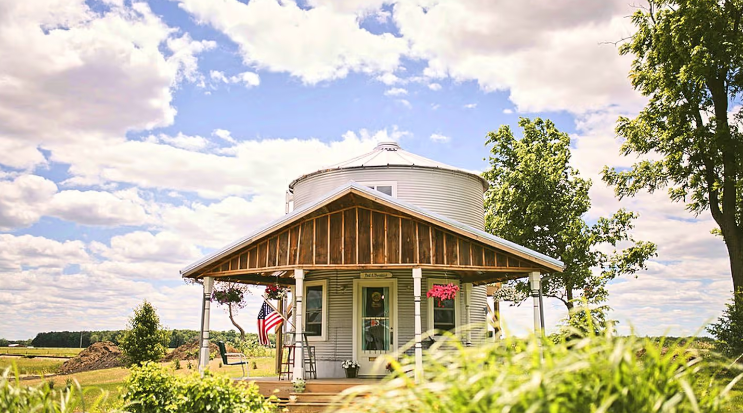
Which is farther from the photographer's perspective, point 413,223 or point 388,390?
point 413,223

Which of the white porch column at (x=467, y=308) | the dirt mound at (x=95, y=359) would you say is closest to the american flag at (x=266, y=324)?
the white porch column at (x=467, y=308)

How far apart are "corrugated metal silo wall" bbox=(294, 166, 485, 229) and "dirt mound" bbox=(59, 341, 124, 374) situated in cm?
1721

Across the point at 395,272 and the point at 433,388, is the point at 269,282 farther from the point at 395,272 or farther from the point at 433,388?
the point at 433,388

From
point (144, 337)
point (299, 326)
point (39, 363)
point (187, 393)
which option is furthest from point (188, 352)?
point (187, 393)

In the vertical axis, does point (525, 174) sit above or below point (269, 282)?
above

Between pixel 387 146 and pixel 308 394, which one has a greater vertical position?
pixel 387 146

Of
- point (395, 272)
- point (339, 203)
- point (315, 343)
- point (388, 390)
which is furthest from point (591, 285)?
point (388, 390)

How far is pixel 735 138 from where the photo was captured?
Result: 20.1m

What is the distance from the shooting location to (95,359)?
30297mm

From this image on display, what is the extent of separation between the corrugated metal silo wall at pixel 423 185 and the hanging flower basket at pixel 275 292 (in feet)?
8.70

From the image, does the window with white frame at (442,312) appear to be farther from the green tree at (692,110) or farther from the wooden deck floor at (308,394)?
the green tree at (692,110)

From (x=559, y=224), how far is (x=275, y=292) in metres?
11.3

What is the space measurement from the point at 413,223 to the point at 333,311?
4.66 metres

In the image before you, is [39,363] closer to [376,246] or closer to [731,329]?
[376,246]
